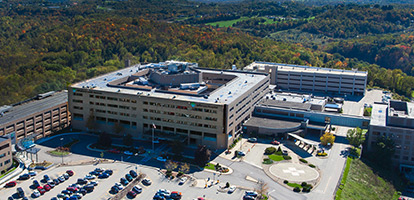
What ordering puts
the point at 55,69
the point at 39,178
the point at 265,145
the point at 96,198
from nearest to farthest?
the point at 96,198 < the point at 39,178 < the point at 265,145 < the point at 55,69

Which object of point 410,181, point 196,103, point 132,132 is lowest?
point 410,181

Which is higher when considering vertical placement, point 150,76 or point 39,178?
point 150,76

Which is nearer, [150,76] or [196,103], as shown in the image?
[196,103]

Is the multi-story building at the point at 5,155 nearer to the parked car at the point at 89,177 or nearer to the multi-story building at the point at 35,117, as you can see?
the multi-story building at the point at 35,117

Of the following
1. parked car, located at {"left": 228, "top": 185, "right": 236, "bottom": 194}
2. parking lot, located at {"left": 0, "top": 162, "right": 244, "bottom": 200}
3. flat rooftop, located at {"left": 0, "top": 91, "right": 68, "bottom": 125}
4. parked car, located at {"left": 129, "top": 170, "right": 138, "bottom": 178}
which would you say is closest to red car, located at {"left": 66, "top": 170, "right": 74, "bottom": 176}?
parking lot, located at {"left": 0, "top": 162, "right": 244, "bottom": 200}

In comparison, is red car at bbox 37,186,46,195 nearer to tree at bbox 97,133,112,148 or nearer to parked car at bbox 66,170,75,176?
parked car at bbox 66,170,75,176

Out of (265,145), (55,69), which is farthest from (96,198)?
(55,69)

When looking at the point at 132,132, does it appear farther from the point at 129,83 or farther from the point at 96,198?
the point at 96,198
